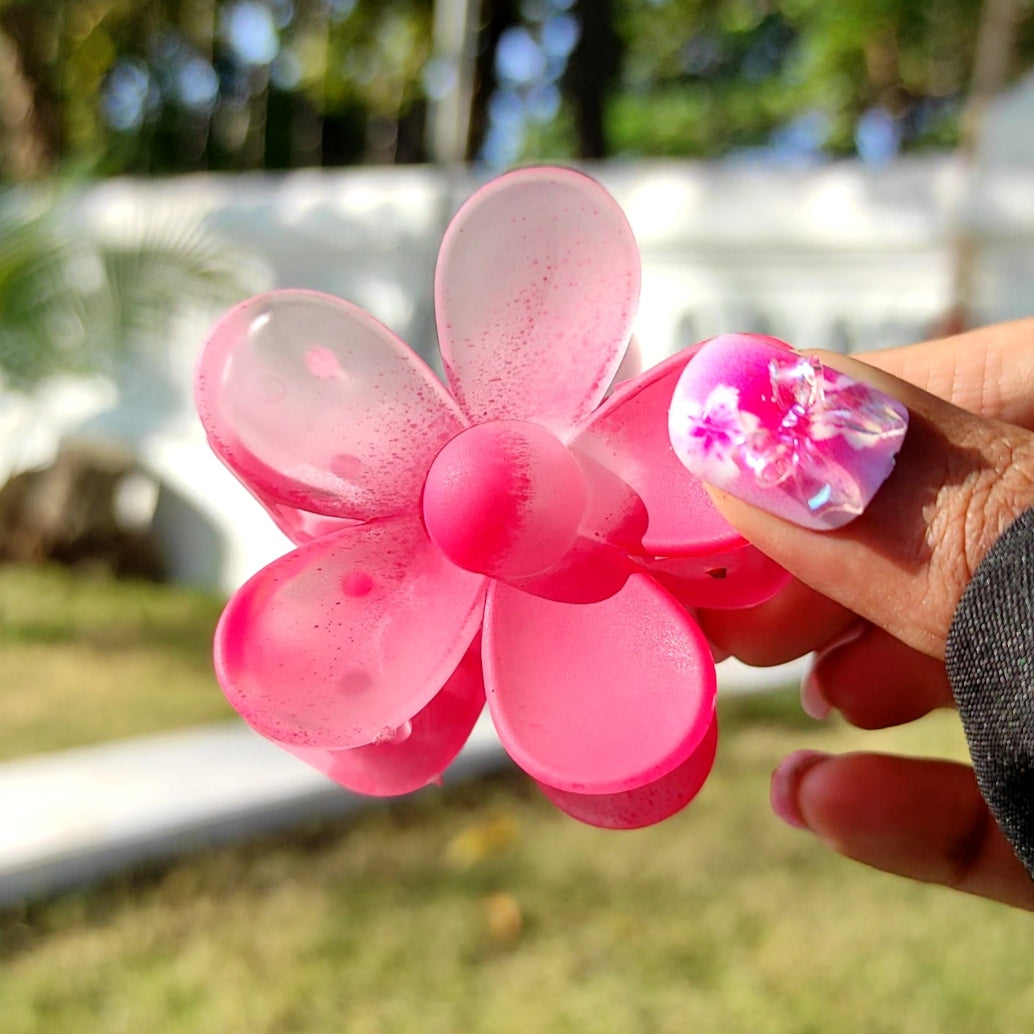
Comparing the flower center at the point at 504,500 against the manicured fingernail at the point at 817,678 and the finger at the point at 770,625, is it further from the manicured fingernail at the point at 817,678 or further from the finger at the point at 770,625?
the manicured fingernail at the point at 817,678

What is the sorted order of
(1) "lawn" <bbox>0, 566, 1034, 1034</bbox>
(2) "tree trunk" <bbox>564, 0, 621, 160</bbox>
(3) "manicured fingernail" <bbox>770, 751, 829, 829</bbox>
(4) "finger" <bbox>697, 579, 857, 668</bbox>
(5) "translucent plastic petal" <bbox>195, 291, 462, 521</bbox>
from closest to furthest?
(5) "translucent plastic petal" <bbox>195, 291, 462, 521</bbox>, (4) "finger" <bbox>697, 579, 857, 668</bbox>, (3) "manicured fingernail" <bbox>770, 751, 829, 829</bbox>, (1) "lawn" <bbox>0, 566, 1034, 1034</bbox>, (2) "tree trunk" <bbox>564, 0, 621, 160</bbox>

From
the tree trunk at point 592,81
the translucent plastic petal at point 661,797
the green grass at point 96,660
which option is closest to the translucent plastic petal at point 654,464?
the translucent plastic petal at point 661,797

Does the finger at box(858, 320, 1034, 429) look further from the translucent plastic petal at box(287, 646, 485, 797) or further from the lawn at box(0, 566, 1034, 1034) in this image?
the lawn at box(0, 566, 1034, 1034)

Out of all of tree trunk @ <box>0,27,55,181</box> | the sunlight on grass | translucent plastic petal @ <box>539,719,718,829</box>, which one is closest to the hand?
translucent plastic petal @ <box>539,719,718,829</box>

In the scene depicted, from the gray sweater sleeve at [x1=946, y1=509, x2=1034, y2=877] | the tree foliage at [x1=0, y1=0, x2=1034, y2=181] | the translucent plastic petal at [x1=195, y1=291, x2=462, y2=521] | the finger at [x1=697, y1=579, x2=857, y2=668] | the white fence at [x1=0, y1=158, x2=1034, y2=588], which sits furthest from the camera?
the tree foliage at [x1=0, y1=0, x2=1034, y2=181]

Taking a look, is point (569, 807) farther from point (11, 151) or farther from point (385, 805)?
point (11, 151)

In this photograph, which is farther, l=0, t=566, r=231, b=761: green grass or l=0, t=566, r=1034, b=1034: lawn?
l=0, t=566, r=231, b=761: green grass

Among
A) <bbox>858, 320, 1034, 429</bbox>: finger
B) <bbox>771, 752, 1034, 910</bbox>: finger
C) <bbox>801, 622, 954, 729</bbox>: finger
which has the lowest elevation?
<bbox>771, 752, 1034, 910</bbox>: finger
